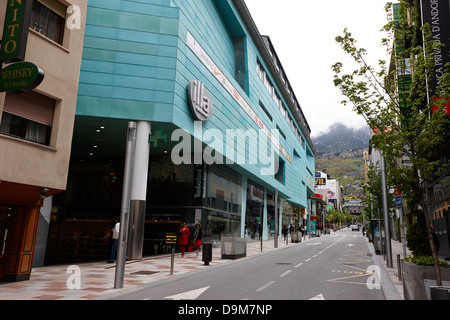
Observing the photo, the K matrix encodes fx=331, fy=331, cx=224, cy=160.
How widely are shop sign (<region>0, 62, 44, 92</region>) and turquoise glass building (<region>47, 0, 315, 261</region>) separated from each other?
9044mm

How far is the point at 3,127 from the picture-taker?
31.4 feet

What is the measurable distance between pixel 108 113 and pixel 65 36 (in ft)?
19.7

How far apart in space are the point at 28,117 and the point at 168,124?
867 cm

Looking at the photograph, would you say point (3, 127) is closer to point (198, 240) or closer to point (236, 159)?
point (198, 240)

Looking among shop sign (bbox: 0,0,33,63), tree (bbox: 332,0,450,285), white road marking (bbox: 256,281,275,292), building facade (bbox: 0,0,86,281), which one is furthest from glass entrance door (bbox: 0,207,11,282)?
tree (bbox: 332,0,450,285)

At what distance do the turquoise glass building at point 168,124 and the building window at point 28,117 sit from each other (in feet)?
22.0

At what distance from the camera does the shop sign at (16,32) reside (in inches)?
333

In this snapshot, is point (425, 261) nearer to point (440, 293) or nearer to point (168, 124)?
point (440, 293)

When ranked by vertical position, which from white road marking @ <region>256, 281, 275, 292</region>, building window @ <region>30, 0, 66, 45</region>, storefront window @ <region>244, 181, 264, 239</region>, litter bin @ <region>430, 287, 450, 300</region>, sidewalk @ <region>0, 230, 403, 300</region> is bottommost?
sidewalk @ <region>0, 230, 403, 300</region>

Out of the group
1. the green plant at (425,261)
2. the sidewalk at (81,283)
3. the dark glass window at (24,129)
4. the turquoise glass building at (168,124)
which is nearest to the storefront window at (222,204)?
the turquoise glass building at (168,124)

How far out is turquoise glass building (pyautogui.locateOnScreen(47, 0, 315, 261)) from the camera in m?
18.1

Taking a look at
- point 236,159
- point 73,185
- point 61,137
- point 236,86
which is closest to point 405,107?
point 61,137

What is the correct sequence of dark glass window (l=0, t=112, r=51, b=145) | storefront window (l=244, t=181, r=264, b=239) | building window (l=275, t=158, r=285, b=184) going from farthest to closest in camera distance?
1. building window (l=275, t=158, r=285, b=184)
2. storefront window (l=244, t=181, r=264, b=239)
3. dark glass window (l=0, t=112, r=51, b=145)

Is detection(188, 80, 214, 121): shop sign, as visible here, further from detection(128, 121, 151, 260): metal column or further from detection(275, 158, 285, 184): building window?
detection(275, 158, 285, 184): building window
